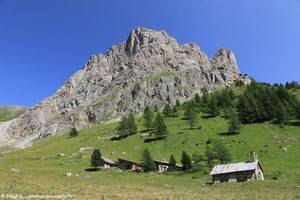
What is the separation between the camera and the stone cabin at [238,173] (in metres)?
73.1

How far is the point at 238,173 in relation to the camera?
7488 cm

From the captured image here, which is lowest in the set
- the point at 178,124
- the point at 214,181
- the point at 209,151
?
the point at 214,181

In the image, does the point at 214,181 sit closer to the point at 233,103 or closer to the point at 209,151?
the point at 209,151

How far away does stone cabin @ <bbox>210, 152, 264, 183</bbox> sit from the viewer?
2879 inches

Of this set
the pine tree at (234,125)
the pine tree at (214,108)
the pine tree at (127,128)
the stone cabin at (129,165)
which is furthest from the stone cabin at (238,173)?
the pine tree at (214,108)

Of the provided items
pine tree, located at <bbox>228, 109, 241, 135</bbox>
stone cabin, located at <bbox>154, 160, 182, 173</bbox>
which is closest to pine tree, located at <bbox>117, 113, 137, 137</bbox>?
pine tree, located at <bbox>228, 109, 241, 135</bbox>

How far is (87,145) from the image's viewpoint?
457 ft

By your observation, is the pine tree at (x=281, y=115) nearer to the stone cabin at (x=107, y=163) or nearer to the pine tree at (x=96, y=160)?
the stone cabin at (x=107, y=163)

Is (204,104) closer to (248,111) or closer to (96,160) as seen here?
(248,111)

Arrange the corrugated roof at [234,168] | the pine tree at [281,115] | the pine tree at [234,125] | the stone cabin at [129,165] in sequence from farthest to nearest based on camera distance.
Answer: the pine tree at [281,115]
the pine tree at [234,125]
the stone cabin at [129,165]
the corrugated roof at [234,168]

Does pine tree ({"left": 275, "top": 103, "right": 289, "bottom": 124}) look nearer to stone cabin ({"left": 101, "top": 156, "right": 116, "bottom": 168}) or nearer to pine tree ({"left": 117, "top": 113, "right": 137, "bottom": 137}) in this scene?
pine tree ({"left": 117, "top": 113, "right": 137, "bottom": 137})

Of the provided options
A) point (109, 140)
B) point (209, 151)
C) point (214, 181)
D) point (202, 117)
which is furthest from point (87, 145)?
point (214, 181)

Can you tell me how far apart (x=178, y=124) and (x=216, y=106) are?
63.5ft

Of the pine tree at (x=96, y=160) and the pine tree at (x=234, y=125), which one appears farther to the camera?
the pine tree at (x=234, y=125)
